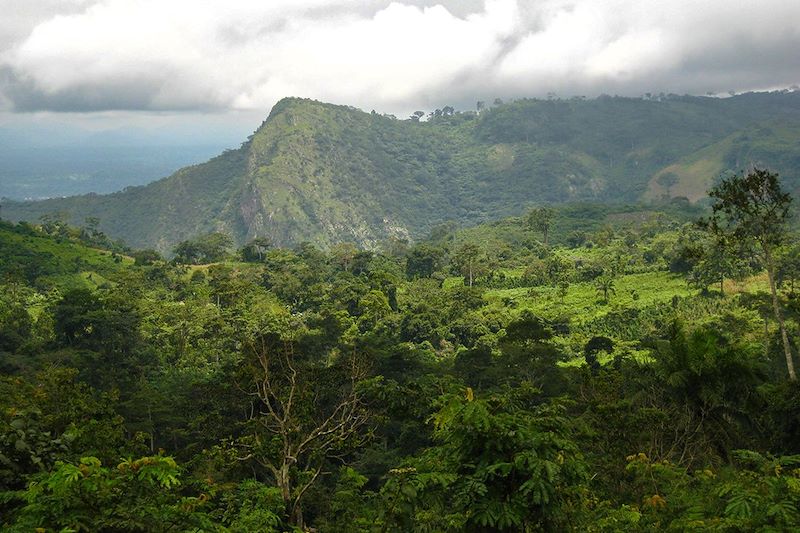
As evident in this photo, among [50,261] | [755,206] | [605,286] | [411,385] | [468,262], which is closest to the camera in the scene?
[411,385]

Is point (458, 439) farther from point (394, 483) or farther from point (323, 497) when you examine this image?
point (323, 497)

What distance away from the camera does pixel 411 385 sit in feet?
47.8

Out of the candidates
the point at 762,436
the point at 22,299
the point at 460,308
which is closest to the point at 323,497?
the point at 762,436

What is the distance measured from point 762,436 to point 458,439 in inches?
582

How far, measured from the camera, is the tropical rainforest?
23.6 feet

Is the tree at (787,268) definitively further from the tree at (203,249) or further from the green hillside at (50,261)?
the tree at (203,249)

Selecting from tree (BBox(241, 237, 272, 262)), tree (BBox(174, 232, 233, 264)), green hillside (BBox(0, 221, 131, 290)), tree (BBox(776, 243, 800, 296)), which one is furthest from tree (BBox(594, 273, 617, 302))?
tree (BBox(174, 232, 233, 264))

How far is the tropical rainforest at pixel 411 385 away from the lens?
721cm

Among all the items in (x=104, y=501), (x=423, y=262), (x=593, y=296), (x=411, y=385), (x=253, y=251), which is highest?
(x=104, y=501)

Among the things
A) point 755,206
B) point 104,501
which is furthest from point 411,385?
point 755,206

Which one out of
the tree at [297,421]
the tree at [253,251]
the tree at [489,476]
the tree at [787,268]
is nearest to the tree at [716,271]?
the tree at [787,268]

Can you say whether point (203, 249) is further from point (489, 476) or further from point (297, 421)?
point (489, 476)

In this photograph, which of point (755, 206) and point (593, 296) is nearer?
point (755, 206)

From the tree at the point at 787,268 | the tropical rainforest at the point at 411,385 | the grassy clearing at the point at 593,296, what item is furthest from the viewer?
the grassy clearing at the point at 593,296
